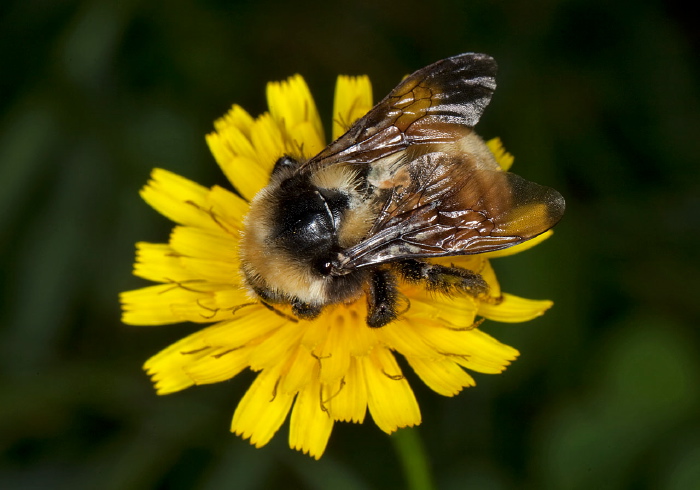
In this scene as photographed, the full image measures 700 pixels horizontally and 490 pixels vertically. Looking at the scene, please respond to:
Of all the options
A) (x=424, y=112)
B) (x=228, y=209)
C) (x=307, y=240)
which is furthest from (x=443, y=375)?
(x=228, y=209)

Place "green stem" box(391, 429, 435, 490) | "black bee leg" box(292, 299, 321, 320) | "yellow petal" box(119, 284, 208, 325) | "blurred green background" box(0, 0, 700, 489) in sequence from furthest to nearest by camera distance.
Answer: "blurred green background" box(0, 0, 700, 489) < "yellow petal" box(119, 284, 208, 325) < "green stem" box(391, 429, 435, 490) < "black bee leg" box(292, 299, 321, 320)

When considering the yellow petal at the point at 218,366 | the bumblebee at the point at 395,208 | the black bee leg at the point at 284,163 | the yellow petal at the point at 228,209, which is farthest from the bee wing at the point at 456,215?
the yellow petal at the point at 228,209

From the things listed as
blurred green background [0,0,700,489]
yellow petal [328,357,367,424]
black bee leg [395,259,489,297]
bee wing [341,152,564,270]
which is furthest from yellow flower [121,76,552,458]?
blurred green background [0,0,700,489]

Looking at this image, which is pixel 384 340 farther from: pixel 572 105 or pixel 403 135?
pixel 572 105

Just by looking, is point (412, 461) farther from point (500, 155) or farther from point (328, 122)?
point (328, 122)

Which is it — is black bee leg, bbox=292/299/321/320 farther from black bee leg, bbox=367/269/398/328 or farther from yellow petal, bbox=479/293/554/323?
yellow petal, bbox=479/293/554/323
